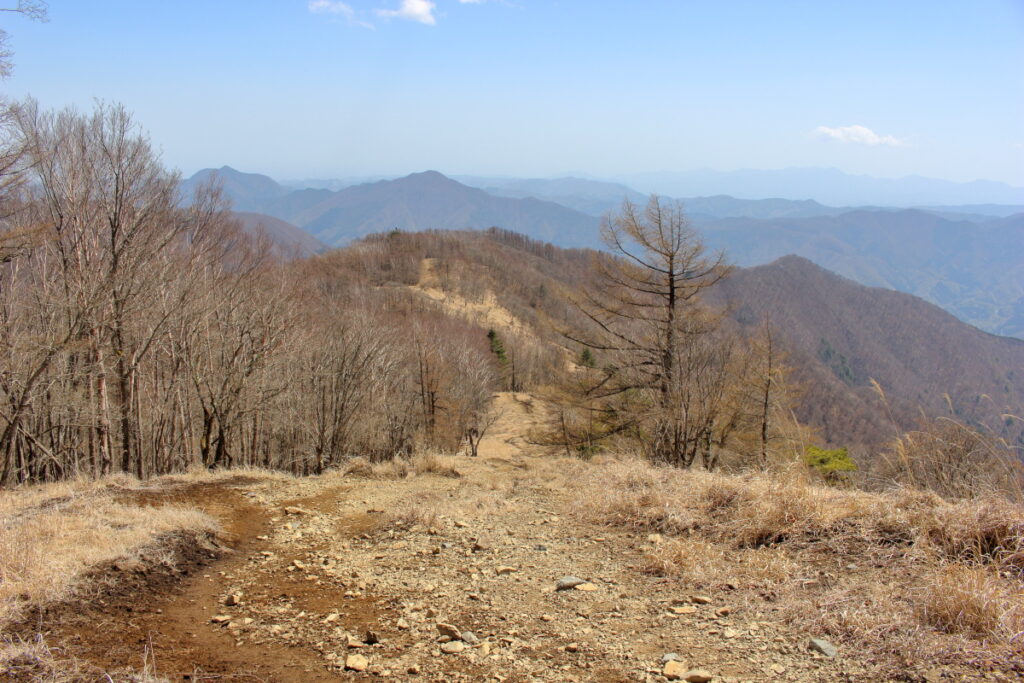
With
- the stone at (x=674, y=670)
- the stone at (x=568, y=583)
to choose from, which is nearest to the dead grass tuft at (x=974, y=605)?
the stone at (x=674, y=670)

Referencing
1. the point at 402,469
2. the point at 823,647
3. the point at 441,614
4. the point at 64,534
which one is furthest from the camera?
the point at 402,469

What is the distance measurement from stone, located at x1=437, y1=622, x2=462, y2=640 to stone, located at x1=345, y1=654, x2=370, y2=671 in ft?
1.89

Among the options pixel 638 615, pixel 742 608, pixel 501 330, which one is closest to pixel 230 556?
pixel 638 615

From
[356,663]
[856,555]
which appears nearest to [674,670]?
[356,663]

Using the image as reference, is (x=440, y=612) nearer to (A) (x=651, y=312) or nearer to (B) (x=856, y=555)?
(B) (x=856, y=555)

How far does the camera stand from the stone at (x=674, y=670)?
320 centimetres

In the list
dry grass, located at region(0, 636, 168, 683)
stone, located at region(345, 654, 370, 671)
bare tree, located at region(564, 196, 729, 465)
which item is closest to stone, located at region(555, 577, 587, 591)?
stone, located at region(345, 654, 370, 671)

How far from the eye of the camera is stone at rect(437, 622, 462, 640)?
3916mm

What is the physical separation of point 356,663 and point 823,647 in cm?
291

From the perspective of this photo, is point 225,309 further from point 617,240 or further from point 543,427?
point 543,427

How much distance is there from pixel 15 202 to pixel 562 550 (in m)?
13.2

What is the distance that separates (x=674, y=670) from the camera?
3.24 m

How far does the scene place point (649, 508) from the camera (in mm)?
6000

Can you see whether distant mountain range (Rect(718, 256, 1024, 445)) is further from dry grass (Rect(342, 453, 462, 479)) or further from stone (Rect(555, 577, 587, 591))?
stone (Rect(555, 577, 587, 591))
